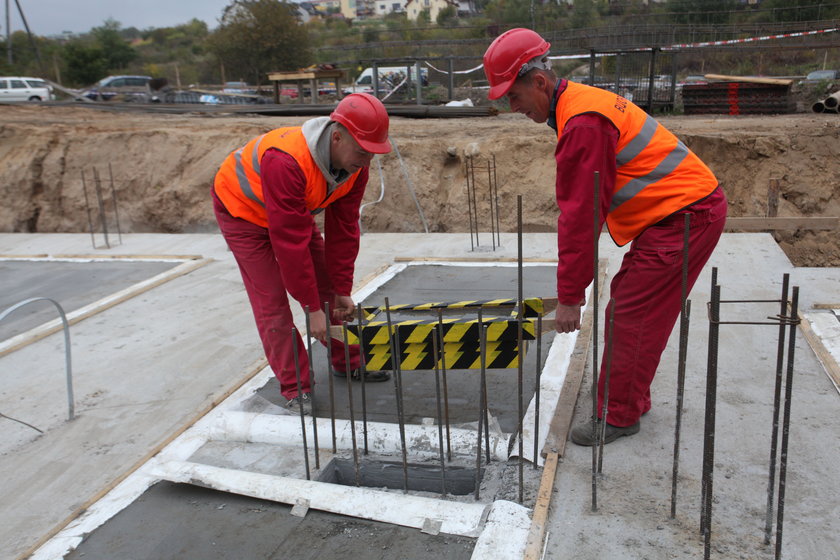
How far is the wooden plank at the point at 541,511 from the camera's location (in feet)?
7.44

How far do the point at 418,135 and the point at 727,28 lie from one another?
15.7 metres

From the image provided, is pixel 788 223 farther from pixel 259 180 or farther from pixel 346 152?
pixel 259 180

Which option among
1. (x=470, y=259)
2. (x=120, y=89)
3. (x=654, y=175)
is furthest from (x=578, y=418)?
(x=120, y=89)

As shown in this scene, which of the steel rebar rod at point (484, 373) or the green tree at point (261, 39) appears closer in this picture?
the steel rebar rod at point (484, 373)

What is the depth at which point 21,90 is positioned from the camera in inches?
824

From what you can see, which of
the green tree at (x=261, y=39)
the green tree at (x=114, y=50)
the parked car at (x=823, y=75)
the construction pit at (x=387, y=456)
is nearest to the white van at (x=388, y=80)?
the parked car at (x=823, y=75)

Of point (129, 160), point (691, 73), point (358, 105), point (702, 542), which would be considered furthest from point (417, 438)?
point (691, 73)

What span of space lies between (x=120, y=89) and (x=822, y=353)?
25583 mm

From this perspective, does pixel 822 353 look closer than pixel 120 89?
Yes

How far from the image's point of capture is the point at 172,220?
427 inches

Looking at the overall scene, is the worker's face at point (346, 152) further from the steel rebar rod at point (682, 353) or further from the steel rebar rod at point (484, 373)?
the steel rebar rod at point (682, 353)

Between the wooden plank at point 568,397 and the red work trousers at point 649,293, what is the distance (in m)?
0.26

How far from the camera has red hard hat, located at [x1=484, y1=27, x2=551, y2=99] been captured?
101 inches

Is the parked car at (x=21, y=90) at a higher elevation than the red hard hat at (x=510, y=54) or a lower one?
higher
